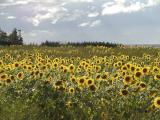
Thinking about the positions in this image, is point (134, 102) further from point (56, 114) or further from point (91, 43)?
point (91, 43)

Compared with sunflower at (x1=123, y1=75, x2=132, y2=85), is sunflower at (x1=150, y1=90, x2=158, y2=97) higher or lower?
lower

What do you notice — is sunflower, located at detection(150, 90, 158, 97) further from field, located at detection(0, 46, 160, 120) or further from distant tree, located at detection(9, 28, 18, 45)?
distant tree, located at detection(9, 28, 18, 45)

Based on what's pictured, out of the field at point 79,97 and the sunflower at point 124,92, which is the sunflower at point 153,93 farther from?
the sunflower at point 124,92

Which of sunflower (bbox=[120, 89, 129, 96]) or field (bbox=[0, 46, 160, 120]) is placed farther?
sunflower (bbox=[120, 89, 129, 96])

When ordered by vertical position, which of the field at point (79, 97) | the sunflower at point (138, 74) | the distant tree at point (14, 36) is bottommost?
the distant tree at point (14, 36)

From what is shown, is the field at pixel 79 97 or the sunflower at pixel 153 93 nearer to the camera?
the field at pixel 79 97

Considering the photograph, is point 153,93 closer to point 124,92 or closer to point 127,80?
point 124,92

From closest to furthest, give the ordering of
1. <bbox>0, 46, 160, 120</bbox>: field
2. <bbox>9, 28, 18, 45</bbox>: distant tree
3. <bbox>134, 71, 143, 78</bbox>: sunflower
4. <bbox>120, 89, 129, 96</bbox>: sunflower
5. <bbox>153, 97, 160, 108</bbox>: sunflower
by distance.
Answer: <bbox>153, 97, 160, 108</bbox>: sunflower → <bbox>0, 46, 160, 120</bbox>: field → <bbox>120, 89, 129, 96</bbox>: sunflower → <bbox>134, 71, 143, 78</bbox>: sunflower → <bbox>9, 28, 18, 45</bbox>: distant tree

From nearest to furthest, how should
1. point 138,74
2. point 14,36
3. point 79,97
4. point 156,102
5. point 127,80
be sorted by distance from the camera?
point 156,102, point 79,97, point 127,80, point 138,74, point 14,36

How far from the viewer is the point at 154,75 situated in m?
10.8

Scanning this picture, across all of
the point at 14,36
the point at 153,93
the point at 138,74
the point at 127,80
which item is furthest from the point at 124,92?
the point at 14,36

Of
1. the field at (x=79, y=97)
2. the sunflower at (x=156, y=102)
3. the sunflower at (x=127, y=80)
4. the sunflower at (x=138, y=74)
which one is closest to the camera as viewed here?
the sunflower at (x=156, y=102)

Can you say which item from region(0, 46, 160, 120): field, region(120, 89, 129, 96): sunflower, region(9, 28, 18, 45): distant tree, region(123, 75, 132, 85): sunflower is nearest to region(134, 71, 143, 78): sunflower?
A: region(0, 46, 160, 120): field

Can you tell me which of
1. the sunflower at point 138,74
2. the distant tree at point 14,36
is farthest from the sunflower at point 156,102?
the distant tree at point 14,36
